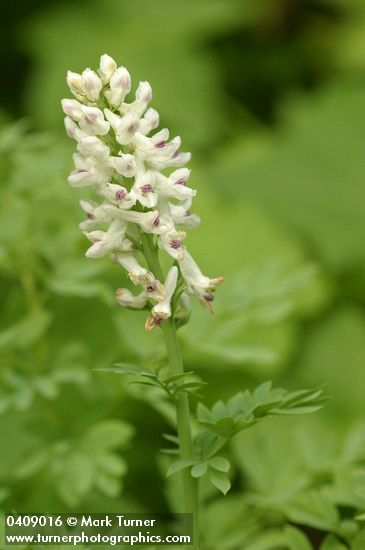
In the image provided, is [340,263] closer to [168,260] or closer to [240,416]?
[168,260]

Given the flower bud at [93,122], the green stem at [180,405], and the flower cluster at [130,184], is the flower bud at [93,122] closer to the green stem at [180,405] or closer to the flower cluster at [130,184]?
the flower cluster at [130,184]

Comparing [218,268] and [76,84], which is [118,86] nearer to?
[76,84]

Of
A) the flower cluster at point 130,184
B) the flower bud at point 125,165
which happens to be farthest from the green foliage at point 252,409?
the flower bud at point 125,165

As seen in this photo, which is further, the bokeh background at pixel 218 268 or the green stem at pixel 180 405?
the bokeh background at pixel 218 268

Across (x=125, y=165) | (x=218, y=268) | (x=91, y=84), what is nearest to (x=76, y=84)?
(x=91, y=84)

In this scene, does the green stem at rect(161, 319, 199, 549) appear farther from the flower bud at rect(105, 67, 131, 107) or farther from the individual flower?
the flower bud at rect(105, 67, 131, 107)

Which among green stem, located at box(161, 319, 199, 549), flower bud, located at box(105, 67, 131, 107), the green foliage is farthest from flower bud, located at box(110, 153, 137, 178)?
the green foliage
